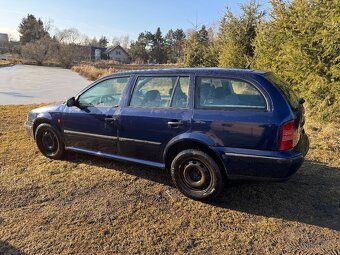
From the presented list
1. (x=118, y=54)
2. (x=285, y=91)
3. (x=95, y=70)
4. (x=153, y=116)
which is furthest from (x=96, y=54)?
(x=285, y=91)

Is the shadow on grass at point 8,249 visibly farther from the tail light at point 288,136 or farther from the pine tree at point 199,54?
the pine tree at point 199,54

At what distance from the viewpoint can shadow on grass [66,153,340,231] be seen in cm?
391

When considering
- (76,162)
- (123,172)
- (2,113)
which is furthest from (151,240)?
(2,113)

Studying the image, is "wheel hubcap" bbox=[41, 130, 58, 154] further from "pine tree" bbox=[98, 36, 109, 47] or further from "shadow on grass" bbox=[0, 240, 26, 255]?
"pine tree" bbox=[98, 36, 109, 47]

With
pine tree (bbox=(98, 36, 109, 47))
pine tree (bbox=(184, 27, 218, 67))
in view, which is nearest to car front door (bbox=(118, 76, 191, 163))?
pine tree (bbox=(184, 27, 218, 67))

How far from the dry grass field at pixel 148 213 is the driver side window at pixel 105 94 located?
1089 mm

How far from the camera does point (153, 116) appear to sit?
4363 millimetres

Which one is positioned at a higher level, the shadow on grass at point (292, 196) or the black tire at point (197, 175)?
the black tire at point (197, 175)

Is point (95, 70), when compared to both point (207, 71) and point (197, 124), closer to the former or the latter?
point (207, 71)

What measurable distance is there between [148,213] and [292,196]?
6.61 feet

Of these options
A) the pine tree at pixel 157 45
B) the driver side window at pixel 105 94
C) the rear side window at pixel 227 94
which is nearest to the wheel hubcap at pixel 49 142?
the driver side window at pixel 105 94

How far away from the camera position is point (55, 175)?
5008mm

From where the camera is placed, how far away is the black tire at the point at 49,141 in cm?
562

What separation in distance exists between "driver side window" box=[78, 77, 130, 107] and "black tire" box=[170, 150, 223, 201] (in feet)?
4.62
